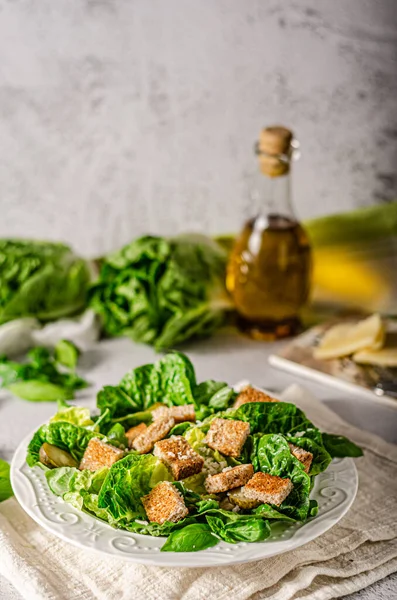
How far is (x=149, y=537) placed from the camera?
1.44m

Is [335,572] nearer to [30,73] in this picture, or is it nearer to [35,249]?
[35,249]

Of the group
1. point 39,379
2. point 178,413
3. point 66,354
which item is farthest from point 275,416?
point 66,354

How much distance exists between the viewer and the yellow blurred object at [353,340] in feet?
8.07

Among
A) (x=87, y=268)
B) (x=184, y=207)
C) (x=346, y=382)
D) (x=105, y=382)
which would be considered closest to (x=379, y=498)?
(x=346, y=382)

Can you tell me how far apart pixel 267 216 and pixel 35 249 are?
0.84 metres

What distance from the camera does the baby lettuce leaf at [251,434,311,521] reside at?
1.48 meters

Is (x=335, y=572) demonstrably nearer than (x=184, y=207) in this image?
Yes

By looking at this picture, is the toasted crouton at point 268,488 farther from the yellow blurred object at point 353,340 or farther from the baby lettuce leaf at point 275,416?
the yellow blurred object at point 353,340

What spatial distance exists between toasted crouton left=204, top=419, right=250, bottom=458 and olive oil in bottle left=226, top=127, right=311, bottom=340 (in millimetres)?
1033

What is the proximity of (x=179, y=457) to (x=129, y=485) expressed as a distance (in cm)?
12

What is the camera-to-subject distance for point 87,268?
2.97 m

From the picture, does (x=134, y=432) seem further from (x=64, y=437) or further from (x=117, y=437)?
(x=64, y=437)

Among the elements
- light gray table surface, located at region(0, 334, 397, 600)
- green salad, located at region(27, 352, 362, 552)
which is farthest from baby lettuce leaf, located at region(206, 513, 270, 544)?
light gray table surface, located at region(0, 334, 397, 600)

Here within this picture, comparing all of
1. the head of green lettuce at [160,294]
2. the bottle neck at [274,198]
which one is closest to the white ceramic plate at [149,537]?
the head of green lettuce at [160,294]
